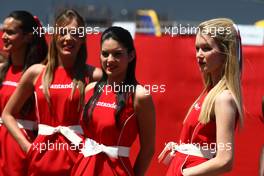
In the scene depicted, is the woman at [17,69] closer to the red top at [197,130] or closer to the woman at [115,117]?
the woman at [115,117]

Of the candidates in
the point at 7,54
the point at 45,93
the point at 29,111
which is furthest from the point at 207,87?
the point at 7,54

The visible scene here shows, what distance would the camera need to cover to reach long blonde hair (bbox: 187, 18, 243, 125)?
3.71 metres

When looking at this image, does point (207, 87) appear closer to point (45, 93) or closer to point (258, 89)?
point (45, 93)

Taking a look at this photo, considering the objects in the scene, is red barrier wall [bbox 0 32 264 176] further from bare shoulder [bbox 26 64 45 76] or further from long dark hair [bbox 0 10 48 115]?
bare shoulder [bbox 26 64 45 76]

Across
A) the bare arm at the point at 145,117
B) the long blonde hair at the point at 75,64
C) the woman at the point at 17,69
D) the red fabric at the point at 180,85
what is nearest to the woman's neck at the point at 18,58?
the woman at the point at 17,69

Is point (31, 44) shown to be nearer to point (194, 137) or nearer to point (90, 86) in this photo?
point (90, 86)

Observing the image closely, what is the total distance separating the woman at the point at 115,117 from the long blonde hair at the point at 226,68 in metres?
0.62

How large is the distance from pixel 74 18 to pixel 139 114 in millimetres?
922

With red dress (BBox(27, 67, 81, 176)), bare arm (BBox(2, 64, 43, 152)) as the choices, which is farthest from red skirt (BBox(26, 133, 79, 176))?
bare arm (BBox(2, 64, 43, 152))

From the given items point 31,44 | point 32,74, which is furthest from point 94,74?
point 31,44

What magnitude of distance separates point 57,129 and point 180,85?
2767 mm

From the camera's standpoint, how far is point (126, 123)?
4242mm

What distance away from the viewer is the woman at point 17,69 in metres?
5.14

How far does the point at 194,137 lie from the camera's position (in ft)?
12.6
